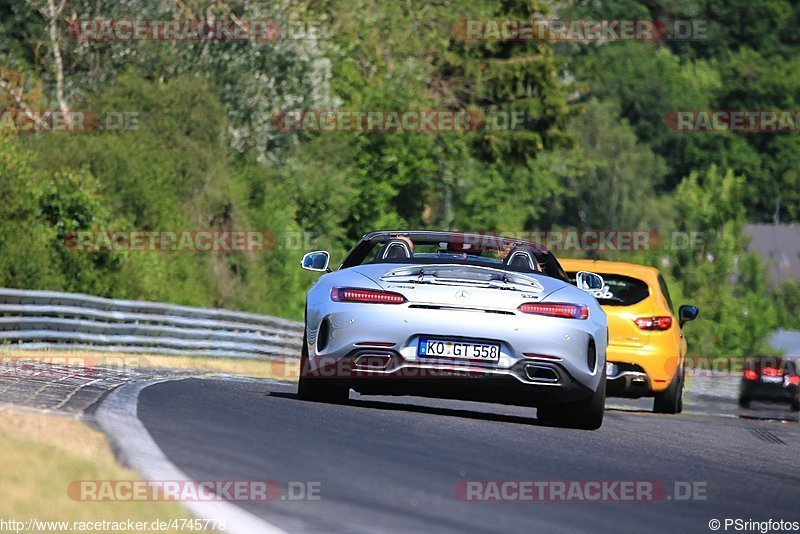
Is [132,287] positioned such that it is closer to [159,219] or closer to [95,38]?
[159,219]

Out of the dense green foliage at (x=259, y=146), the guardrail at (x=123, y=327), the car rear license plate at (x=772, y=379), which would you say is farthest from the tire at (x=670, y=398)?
the dense green foliage at (x=259, y=146)

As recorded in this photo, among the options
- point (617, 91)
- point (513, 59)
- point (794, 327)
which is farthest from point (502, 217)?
point (794, 327)

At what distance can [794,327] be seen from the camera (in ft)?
413

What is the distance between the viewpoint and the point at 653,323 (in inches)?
677

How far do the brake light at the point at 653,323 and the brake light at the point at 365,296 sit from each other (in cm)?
595

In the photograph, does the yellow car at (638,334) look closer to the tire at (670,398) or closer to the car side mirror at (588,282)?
the tire at (670,398)

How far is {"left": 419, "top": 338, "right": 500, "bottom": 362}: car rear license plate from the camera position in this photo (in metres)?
11.5

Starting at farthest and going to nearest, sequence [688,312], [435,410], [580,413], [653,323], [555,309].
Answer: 1. [688,312]
2. [653,323]
3. [435,410]
4. [580,413]
5. [555,309]

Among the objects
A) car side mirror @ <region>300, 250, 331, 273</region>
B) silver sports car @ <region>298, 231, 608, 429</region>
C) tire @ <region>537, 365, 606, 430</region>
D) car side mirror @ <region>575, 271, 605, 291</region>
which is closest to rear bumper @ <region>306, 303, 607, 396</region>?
silver sports car @ <region>298, 231, 608, 429</region>

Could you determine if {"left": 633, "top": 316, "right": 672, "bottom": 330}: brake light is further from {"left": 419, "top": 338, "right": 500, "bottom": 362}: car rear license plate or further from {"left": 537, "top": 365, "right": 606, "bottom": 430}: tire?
{"left": 419, "top": 338, "right": 500, "bottom": 362}: car rear license plate

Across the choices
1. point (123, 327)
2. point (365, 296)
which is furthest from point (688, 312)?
point (123, 327)

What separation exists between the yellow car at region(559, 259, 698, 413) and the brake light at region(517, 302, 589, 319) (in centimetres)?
543

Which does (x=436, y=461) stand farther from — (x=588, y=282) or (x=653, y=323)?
(x=653, y=323)

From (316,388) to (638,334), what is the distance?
5530 millimetres
